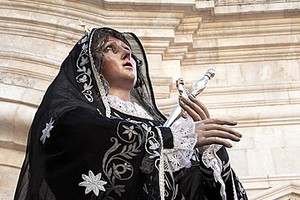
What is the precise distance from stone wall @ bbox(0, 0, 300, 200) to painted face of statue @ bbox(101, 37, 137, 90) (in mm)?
2424

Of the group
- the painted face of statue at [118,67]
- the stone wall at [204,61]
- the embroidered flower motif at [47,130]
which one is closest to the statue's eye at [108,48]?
the painted face of statue at [118,67]

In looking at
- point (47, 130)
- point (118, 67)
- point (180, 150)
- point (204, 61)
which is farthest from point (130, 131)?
point (204, 61)

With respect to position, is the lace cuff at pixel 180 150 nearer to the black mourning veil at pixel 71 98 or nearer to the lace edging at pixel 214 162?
the lace edging at pixel 214 162

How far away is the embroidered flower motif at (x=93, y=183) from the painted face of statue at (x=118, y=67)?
2.03 feet

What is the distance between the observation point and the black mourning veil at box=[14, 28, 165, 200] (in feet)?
7.57

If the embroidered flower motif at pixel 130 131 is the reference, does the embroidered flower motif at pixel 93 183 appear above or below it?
below

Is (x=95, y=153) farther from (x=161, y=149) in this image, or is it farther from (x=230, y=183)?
(x=230, y=183)

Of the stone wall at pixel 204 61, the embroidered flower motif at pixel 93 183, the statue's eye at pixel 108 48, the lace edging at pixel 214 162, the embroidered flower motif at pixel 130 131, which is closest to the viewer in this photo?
the embroidered flower motif at pixel 93 183

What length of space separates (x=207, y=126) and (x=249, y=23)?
4243mm

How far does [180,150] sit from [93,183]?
32cm

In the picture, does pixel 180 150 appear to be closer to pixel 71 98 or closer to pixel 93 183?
pixel 93 183

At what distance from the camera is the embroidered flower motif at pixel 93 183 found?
217 centimetres

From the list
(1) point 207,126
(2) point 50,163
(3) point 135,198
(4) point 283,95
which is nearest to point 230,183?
(1) point 207,126

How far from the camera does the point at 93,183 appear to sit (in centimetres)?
218
